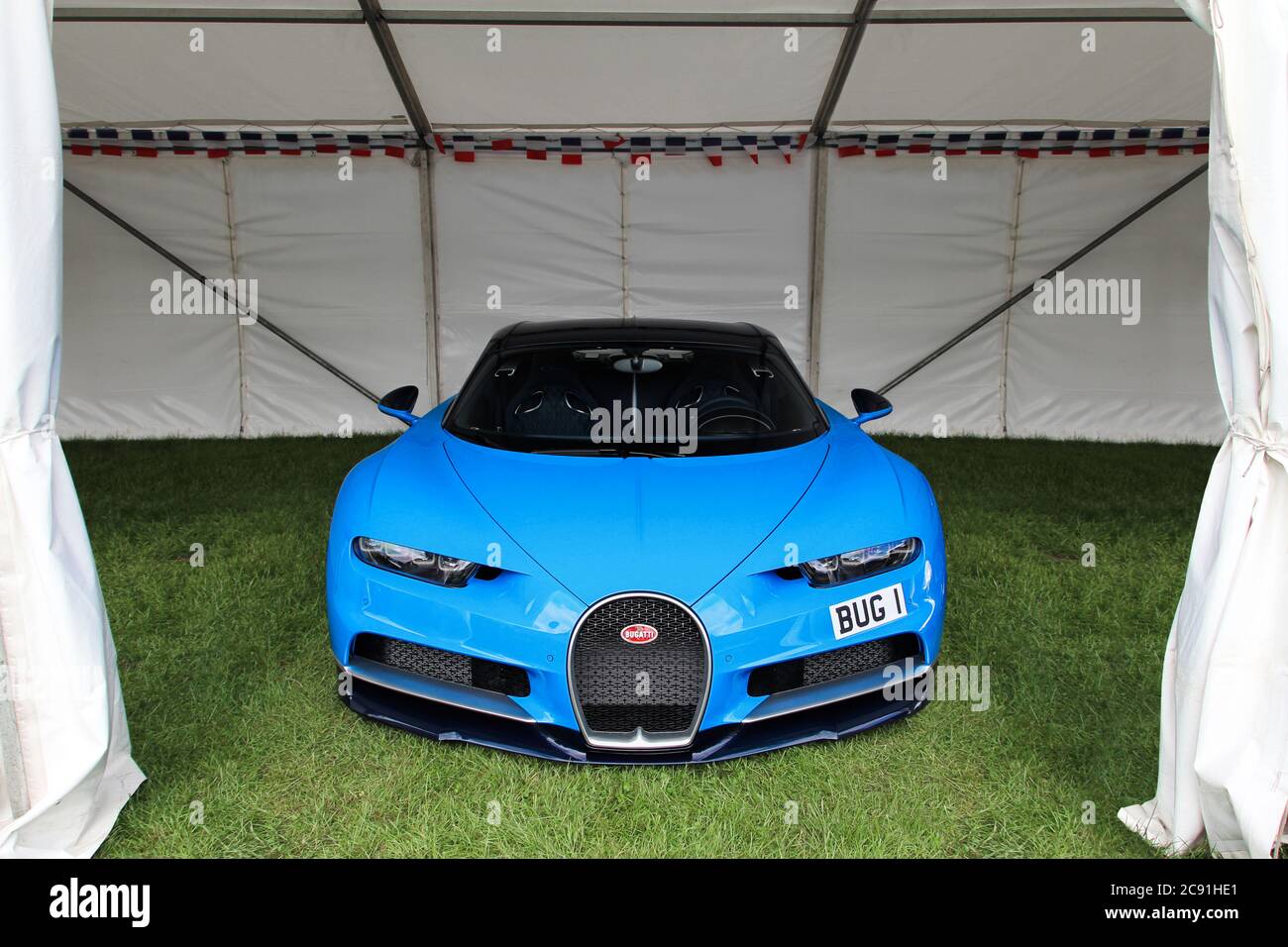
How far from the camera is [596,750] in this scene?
246cm

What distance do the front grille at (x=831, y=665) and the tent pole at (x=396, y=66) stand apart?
5.07m

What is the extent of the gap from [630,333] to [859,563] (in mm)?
1537

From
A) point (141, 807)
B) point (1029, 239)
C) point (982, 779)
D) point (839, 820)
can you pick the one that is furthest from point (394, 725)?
point (1029, 239)

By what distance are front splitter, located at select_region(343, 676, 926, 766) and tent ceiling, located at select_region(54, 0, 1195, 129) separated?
4692mm

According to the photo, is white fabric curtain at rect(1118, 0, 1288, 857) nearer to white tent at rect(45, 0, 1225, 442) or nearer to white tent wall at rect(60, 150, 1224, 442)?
white tent at rect(45, 0, 1225, 442)

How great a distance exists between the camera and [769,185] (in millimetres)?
7902

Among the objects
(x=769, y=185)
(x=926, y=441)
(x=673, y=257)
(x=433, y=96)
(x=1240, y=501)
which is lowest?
(x=926, y=441)

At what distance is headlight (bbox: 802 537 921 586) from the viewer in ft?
8.57

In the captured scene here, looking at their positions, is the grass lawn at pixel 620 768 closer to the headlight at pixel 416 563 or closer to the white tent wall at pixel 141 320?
the headlight at pixel 416 563

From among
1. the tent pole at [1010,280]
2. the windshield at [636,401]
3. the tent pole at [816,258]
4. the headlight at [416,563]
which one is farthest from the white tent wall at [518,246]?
the headlight at [416,563]

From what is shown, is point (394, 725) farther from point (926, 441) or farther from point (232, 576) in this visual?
point (926, 441)

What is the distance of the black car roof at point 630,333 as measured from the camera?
12.2ft

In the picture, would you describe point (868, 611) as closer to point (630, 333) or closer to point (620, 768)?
point (620, 768)

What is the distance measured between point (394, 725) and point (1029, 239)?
7290 mm
